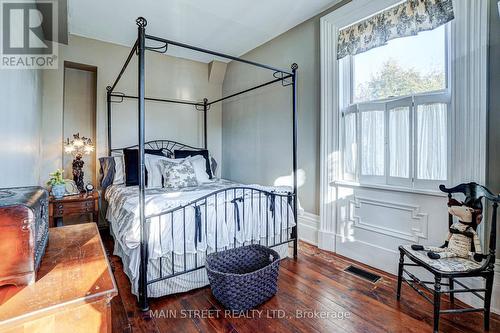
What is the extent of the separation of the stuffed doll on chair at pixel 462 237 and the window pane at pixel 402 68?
969 mm

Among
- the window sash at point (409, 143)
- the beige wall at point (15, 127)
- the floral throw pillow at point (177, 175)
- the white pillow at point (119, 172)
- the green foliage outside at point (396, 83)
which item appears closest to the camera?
the beige wall at point (15, 127)

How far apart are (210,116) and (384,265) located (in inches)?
132

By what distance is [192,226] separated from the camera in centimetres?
201

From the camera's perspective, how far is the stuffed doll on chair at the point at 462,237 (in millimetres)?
1670

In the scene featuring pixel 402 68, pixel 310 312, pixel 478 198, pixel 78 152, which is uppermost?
pixel 402 68

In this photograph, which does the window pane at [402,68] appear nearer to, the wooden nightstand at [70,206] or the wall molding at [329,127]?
the wall molding at [329,127]

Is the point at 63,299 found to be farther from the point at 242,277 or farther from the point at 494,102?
the point at 494,102

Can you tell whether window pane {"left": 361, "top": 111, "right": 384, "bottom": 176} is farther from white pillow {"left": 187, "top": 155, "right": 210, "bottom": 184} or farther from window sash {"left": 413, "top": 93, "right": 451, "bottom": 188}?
white pillow {"left": 187, "top": 155, "right": 210, "bottom": 184}

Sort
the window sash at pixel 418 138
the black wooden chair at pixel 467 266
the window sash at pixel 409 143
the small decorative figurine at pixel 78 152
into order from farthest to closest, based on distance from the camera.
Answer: the small decorative figurine at pixel 78 152, the window sash at pixel 409 143, the window sash at pixel 418 138, the black wooden chair at pixel 467 266

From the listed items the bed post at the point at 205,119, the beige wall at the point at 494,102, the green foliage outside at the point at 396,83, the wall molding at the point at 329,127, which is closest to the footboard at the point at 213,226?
the wall molding at the point at 329,127

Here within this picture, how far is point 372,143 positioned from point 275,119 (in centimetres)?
136

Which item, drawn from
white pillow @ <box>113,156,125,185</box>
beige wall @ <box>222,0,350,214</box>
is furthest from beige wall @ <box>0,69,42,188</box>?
beige wall @ <box>222,0,350,214</box>

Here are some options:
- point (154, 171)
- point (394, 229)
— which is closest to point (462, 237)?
point (394, 229)

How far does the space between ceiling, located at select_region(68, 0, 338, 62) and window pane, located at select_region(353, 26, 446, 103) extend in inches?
32.5
